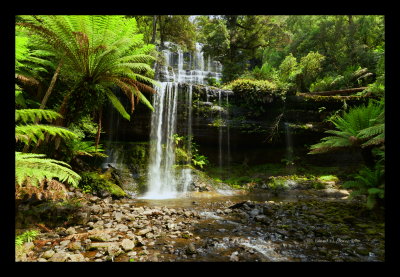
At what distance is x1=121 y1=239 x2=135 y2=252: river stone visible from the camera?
2.34m

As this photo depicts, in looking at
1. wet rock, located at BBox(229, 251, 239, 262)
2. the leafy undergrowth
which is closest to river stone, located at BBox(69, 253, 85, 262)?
wet rock, located at BBox(229, 251, 239, 262)

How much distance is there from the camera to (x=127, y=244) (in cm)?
241

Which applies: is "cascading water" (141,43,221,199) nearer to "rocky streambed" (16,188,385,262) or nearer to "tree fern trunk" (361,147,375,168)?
"rocky streambed" (16,188,385,262)

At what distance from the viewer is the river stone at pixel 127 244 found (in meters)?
2.34

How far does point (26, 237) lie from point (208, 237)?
226 cm

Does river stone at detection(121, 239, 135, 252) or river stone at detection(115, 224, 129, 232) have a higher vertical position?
river stone at detection(121, 239, 135, 252)

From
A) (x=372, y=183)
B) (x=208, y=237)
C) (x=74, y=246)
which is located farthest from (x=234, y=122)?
(x=74, y=246)

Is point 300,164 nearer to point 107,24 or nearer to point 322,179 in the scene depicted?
point 322,179

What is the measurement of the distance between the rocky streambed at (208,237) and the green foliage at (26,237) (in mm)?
56

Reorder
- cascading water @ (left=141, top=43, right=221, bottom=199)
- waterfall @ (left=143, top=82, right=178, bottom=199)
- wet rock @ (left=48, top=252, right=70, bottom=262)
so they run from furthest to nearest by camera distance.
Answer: waterfall @ (left=143, top=82, right=178, bottom=199), cascading water @ (left=141, top=43, right=221, bottom=199), wet rock @ (left=48, top=252, right=70, bottom=262)

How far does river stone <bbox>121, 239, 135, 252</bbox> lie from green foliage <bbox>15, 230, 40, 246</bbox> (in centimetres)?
109

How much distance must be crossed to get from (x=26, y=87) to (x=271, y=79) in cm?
1016

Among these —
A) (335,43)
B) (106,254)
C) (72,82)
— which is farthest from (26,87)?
(335,43)

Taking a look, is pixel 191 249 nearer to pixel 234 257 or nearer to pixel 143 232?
pixel 234 257
